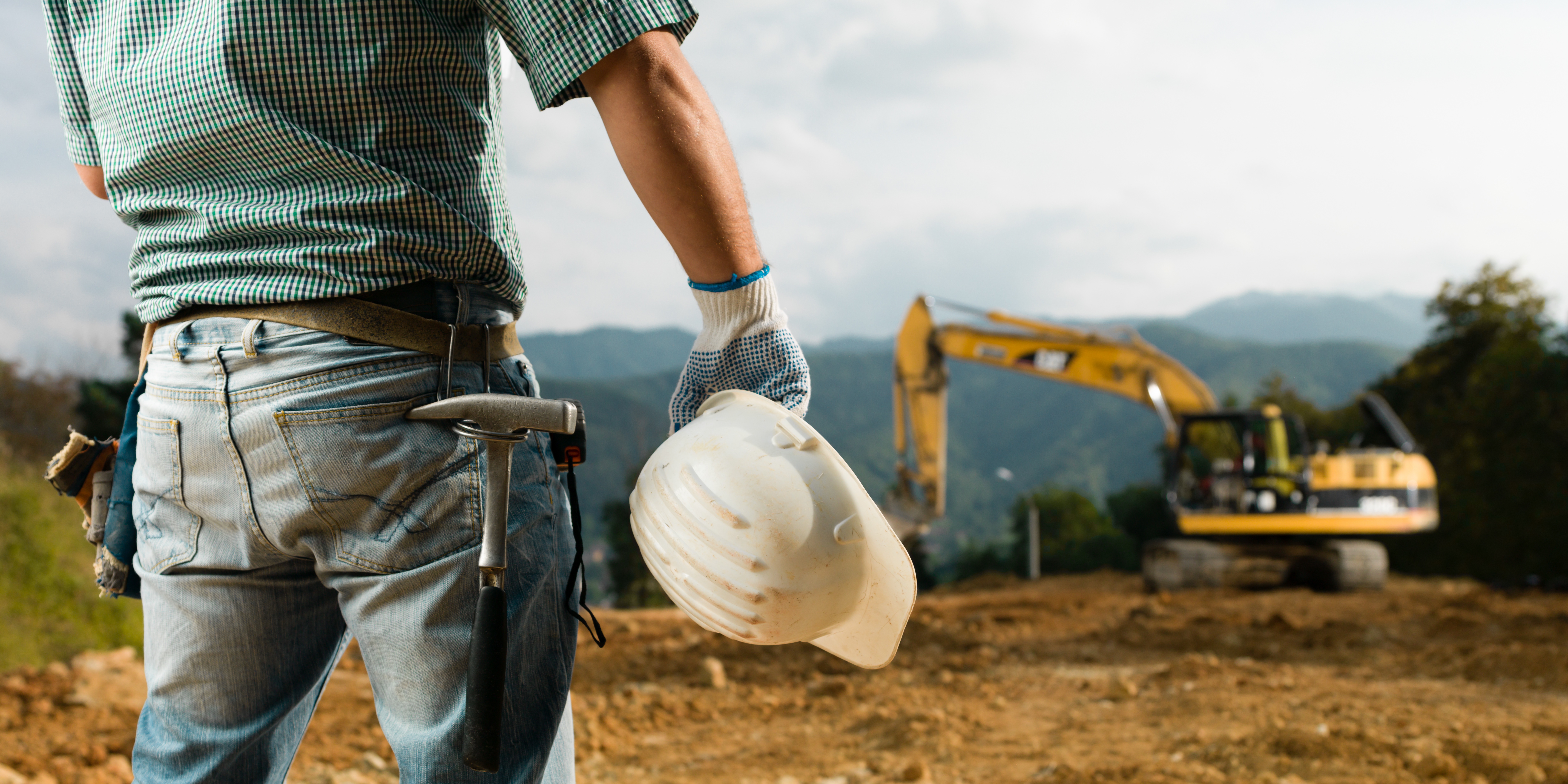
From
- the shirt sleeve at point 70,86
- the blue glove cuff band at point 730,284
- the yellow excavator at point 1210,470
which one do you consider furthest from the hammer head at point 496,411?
the yellow excavator at point 1210,470

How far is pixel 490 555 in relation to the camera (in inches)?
42.9

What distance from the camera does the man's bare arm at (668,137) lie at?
1068 millimetres

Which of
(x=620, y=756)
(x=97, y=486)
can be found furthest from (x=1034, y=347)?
(x=97, y=486)

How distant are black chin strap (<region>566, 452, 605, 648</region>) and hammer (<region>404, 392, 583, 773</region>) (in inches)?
4.4

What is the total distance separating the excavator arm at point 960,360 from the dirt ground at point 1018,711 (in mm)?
3607

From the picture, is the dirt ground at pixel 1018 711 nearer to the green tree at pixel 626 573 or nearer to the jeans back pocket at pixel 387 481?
the jeans back pocket at pixel 387 481

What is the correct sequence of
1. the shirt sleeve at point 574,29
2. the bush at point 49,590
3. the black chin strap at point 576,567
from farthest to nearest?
the bush at point 49,590 < the black chin strap at point 576,567 < the shirt sleeve at point 574,29

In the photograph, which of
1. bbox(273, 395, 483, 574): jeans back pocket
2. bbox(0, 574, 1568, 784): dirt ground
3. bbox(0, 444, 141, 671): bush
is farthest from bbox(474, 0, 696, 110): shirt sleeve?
bbox(0, 444, 141, 671): bush

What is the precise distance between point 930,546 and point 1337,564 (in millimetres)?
9096

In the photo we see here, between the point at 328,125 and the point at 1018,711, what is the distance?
448cm

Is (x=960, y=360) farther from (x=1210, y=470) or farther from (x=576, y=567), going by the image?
(x=576, y=567)

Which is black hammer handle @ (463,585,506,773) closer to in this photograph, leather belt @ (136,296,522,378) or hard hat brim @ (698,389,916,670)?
leather belt @ (136,296,522,378)

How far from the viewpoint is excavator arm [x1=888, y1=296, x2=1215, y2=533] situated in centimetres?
1126

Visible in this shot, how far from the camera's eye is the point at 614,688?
221 inches
